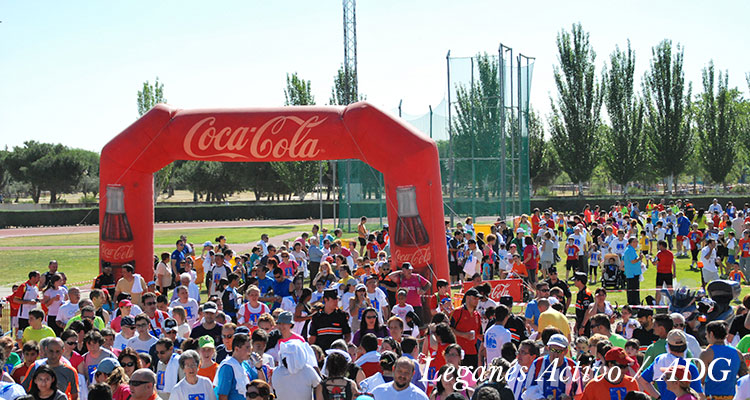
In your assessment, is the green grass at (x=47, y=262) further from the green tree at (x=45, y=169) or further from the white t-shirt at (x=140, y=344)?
the green tree at (x=45, y=169)

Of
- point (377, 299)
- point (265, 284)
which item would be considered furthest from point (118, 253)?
point (377, 299)

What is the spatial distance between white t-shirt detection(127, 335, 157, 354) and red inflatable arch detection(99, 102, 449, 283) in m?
7.08

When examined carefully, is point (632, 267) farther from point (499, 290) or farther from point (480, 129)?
point (480, 129)

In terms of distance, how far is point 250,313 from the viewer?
997 centimetres

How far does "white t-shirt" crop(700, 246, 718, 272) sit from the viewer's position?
15648 mm

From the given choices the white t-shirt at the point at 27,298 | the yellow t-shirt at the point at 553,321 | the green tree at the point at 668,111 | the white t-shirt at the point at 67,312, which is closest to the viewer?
A: the yellow t-shirt at the point at 553,321

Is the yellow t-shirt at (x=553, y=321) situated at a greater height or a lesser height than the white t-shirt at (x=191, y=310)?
greater

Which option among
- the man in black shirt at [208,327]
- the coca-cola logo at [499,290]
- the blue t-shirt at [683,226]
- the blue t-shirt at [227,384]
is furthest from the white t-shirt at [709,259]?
the blue t-shirt at [227,384]

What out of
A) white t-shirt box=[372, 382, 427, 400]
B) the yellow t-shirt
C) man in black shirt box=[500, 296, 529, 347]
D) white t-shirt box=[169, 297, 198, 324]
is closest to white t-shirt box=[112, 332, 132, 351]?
white t-shirt box=[169, 297, 198, 324]

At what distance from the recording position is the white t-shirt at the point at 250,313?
9.94 meters

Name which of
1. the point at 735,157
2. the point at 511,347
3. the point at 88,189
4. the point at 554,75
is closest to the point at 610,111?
the point at 554,75

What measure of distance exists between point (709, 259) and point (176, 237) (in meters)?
29.6

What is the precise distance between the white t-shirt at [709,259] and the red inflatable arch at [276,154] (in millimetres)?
5549

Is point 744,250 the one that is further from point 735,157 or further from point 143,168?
point 735,157
